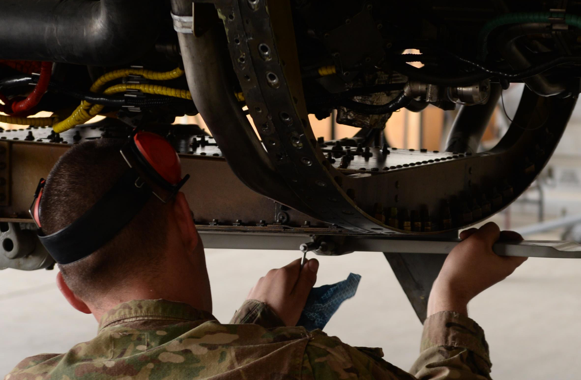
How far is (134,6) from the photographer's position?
1.13 m

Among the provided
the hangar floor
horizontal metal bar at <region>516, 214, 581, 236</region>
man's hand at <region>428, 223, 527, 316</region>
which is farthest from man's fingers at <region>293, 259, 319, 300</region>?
horizontal metal bar at <region>516, 214, 581, 236</region>

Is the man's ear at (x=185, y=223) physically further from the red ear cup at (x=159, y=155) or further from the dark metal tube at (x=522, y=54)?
the dark metal tube at (x=522, y=54)

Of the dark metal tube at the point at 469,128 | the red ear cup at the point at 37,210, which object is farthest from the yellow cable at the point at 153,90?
the dark metal tube at the point at 469,128

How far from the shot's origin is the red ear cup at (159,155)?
1.09 meters

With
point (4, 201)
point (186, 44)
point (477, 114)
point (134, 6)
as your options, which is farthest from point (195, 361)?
point (477, 114)

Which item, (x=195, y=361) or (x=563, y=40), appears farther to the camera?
(x=563, y=40)

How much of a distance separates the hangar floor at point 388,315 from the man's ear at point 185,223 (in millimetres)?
2181

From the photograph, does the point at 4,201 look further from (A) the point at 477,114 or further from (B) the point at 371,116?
(A) the point at 477,114

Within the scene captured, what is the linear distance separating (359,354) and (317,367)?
9 cm

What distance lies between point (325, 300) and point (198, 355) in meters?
0.55

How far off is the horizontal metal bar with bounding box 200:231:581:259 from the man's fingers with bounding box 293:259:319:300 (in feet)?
0.77

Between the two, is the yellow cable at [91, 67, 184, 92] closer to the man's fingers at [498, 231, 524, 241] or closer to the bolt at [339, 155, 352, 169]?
the bolt at [339, 155, 352, 169]

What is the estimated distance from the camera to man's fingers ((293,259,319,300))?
57.1 inches

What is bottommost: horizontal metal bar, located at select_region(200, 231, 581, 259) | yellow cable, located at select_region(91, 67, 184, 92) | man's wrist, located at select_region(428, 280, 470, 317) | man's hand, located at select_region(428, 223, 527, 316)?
man's wrist, located at select_region(428, 280, 470, 317)
